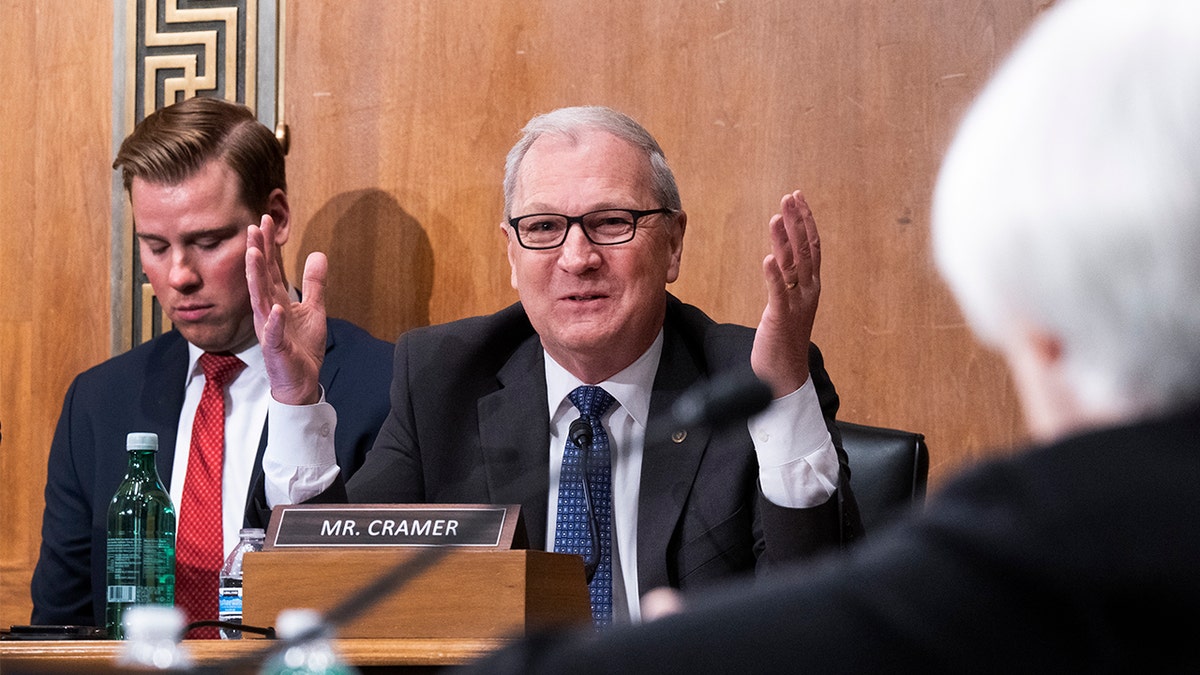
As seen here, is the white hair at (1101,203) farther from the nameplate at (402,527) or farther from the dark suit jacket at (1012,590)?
the nameplate at (402,527)

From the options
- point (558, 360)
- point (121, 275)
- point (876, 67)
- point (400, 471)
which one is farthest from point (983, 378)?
point (121, 275)

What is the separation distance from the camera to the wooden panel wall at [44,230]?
3.19 metres

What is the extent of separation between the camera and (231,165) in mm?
2793

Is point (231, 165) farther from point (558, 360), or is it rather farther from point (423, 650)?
point (423, 650)

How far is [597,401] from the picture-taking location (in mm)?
2234

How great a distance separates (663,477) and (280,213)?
1184 millimetres

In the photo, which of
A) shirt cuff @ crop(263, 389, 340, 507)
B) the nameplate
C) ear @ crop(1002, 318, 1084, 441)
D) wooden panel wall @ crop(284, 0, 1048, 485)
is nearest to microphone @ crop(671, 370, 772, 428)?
ear @ crop(1002, 318, 1084, 441)

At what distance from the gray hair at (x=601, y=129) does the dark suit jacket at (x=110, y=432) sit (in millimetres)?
550

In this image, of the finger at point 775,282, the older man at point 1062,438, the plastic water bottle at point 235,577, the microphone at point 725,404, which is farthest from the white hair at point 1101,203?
the plastic water bottle at point 235,577

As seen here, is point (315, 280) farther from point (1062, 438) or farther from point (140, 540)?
point (1062, 438)

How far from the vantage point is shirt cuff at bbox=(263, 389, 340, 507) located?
215cm

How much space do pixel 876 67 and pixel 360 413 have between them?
1272 mm

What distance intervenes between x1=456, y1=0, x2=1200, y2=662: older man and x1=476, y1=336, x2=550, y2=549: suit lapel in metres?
1.50

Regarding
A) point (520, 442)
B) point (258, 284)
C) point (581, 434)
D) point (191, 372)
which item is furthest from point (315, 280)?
point (191, 372)
